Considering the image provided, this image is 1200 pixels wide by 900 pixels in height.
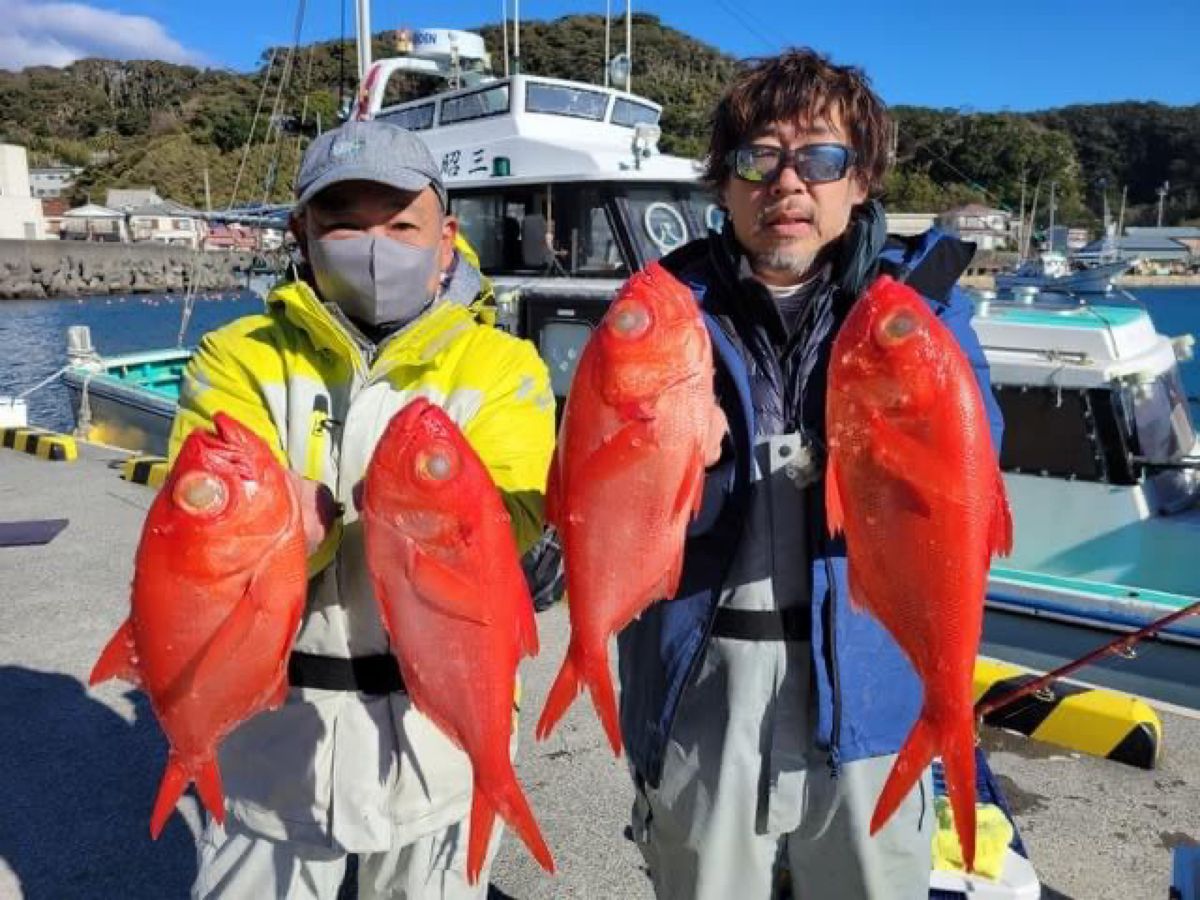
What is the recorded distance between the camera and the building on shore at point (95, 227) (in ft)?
238

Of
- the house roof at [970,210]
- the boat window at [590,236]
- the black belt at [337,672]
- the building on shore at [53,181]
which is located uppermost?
the building on shore at [53,181]

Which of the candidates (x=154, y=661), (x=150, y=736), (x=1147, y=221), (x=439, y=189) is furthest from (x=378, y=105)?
(x=1147, y=221)

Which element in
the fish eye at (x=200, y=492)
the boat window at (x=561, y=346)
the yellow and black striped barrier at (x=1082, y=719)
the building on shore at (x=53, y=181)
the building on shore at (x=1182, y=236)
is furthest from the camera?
the building on shore at (x=1182, y=236)

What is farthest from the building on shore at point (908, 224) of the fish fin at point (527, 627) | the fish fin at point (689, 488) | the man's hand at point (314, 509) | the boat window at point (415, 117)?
the boat window at point (415, 117)

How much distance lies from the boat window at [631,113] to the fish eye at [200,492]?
8.91m

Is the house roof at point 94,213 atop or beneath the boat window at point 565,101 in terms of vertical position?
atop

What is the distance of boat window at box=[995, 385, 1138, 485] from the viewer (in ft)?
17.7

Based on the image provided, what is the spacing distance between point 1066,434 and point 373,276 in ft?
16.4

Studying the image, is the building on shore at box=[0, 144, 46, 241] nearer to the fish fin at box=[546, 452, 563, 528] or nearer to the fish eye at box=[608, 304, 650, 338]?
the fish fin at box=[546, 452, 563, 528]

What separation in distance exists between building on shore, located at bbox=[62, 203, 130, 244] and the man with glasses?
265 ft

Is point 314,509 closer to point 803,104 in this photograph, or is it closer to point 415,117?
point 803,104

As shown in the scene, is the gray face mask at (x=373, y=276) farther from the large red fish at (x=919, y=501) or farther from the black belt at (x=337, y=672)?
the large red fish at (x=919, y=501)

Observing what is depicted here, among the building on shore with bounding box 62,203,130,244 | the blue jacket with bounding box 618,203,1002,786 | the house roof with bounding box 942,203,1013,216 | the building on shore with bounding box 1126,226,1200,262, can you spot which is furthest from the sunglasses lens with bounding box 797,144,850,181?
the building on shore with bounding box 1126,226,1200,262

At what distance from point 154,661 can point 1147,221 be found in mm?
156628
